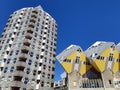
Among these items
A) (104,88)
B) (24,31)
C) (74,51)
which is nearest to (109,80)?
(104,88)

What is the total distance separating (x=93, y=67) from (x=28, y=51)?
22239mm

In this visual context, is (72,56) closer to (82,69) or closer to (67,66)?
(67,66)

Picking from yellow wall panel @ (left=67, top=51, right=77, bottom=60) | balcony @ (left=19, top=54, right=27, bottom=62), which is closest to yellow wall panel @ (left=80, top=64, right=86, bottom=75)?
yellow wall panel @ (left=67, top=51, right=77, bottom=60)

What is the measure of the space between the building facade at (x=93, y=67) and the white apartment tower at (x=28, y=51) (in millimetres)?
8345

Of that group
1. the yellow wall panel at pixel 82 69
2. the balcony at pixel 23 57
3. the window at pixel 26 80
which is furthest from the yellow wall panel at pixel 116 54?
the balcony at pixel 23 57

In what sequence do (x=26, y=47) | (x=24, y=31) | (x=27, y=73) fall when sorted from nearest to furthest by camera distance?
(x=27, y=73), (x=26, y=47), (x=24, y=31)

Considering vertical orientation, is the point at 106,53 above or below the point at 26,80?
above

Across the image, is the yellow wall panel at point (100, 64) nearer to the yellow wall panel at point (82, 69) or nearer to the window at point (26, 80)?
the yellow wall panel at point (82, 69)

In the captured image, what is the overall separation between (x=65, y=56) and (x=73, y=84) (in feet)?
29.7

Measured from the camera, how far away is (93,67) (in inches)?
2039

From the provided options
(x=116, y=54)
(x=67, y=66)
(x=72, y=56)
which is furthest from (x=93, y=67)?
(x=67, y=66)

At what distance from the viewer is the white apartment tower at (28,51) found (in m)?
46.5

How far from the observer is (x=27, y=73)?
48.1 metres

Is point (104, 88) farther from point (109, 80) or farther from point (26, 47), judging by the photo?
point (26, 47)
